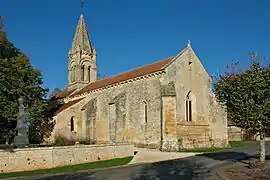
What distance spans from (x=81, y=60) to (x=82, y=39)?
149 inches

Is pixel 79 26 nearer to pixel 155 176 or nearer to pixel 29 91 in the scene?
pixel 29 91

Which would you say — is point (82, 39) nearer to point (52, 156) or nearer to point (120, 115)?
point (120, 115)

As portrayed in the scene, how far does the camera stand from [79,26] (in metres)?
51.6

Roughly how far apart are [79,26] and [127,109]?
22504 mm

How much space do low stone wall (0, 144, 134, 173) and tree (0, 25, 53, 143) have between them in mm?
11357

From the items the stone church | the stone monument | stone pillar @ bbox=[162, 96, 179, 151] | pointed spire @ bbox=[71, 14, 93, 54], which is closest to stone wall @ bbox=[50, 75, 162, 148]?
the stone church

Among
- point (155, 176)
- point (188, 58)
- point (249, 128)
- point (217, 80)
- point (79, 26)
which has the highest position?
point (79, 26)

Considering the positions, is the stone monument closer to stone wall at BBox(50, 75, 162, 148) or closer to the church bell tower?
stone wall at BBox(50, 75, 162, 148)

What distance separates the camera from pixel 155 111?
3161cm

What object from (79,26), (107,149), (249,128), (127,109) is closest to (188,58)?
(127,109)

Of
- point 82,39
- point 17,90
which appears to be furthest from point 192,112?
point 82,39

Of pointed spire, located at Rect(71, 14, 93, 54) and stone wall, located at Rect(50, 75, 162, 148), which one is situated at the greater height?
pointed spire, located at Rect(71, 14, 93, 54)

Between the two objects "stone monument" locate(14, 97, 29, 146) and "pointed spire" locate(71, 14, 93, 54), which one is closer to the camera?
"stone monument" locate(14, 97, 29, 146)

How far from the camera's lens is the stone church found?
102 feet
